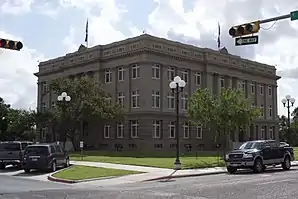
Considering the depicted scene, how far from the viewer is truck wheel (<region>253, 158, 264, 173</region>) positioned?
26955 mm

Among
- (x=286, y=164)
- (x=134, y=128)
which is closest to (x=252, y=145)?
(x=286, y=164)

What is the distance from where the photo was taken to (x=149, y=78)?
2387 inches

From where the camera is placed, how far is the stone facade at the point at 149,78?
60500 millimetres

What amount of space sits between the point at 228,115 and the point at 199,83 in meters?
32.1

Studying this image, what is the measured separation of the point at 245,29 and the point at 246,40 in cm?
68

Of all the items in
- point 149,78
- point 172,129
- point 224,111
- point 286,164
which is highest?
point 149,78

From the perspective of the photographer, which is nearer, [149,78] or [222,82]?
[149,78]

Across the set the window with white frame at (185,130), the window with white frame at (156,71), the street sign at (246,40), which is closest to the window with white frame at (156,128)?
the window with white frame at (185,130)

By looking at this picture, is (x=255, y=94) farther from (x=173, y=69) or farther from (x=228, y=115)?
(x=228, y=115)

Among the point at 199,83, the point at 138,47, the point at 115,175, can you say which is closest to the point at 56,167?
the point at 115,175

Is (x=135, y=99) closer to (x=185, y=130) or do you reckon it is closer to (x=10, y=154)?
(x=185, y=130)

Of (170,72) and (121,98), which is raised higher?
(170,72)

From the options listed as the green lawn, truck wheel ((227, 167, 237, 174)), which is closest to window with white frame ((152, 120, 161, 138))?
the green lawn

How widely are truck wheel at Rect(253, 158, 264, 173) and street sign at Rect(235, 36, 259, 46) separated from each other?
10020 millimetres
